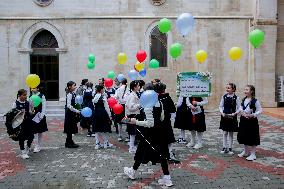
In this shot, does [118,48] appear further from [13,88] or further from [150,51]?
[13,88]

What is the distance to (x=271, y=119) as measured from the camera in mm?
15000

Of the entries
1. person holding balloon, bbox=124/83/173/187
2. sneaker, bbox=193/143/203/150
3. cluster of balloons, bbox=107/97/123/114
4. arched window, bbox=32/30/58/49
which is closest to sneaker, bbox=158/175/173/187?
person holding balloon, bbox=124/83/173/187

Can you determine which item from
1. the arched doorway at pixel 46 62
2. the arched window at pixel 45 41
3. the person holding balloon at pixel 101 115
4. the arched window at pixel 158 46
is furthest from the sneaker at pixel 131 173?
the arched window at pixel 45 41

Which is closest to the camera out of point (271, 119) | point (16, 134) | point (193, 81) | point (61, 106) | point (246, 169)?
point (246, 169)

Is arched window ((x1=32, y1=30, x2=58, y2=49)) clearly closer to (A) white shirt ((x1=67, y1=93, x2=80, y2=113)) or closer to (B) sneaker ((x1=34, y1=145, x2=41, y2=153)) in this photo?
(A) white shirt ((x1=67, y1=93, x2=80, y2=113))

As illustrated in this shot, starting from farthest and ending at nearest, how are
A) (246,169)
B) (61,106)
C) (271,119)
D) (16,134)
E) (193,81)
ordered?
(61,106) < (271,119) < (193,81) < (16,134) < (246,169)

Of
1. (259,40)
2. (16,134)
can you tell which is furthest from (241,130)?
(16,134)

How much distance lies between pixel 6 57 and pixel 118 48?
5.77 metres

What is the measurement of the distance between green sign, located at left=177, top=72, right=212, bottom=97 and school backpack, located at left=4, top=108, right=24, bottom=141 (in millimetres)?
4115

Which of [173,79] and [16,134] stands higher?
[173,79]

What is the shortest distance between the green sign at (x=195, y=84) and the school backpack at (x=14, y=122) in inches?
162

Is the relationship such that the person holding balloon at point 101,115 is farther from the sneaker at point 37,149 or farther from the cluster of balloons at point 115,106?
the sneaker at point 37,149

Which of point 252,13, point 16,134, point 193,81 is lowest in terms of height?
point 16,134

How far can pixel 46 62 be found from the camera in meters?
18.7
